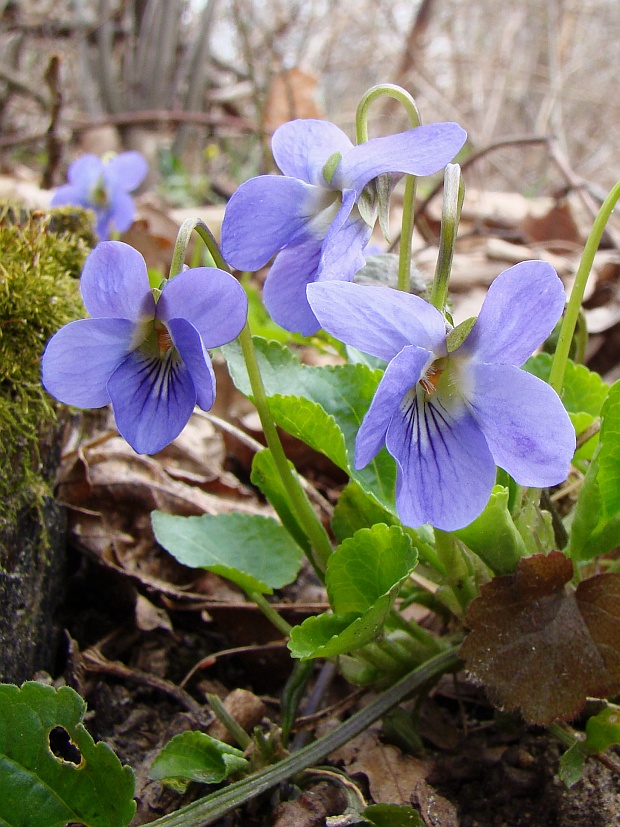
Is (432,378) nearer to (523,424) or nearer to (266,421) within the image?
(523,424)

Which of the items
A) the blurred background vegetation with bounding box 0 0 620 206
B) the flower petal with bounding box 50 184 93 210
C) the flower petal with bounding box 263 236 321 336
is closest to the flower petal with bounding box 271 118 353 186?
the flower petal with bounding box 263 236 321 336

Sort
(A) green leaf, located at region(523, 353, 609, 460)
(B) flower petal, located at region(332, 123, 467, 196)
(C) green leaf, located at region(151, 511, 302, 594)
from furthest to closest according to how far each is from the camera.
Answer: (A) green leaf, located at region(523, 353, 609, 460) → (C) green leaf, located at region(151, 511, 302, 594) → (B) flower petal, located at region(332, 123, 467, 196)

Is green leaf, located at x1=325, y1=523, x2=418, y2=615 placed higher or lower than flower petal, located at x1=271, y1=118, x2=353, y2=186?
lower

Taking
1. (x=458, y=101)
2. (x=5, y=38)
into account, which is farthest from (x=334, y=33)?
(x=5, y=38)

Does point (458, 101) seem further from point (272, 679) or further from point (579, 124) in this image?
point (272, 679)

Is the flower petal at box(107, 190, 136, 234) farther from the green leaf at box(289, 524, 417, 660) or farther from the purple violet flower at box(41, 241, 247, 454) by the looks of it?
the green leaf at box(289, 524, 417, 660)

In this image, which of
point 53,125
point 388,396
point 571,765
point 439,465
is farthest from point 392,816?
point 53,125
